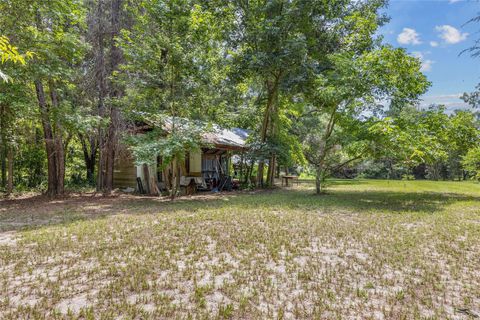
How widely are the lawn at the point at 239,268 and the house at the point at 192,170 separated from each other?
6.94m

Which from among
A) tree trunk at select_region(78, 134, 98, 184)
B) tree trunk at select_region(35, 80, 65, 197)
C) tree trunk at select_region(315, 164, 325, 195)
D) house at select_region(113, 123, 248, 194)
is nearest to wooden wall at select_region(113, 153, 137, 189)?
house at select_region(113, 123, 248, 194)

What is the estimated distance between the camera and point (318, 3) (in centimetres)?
1370

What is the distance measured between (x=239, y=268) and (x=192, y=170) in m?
12.1

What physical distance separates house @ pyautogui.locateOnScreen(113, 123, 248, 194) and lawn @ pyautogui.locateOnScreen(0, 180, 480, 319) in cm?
694

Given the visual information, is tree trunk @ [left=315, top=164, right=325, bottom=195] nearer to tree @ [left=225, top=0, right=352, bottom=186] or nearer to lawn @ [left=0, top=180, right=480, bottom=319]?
tree @ [left=225, top=0, right=352, bottom=186]

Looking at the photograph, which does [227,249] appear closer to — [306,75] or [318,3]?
[306,75]

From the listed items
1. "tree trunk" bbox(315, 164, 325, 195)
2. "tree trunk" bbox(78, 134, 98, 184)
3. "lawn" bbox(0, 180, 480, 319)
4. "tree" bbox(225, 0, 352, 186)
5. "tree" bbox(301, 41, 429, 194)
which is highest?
"tree" bbox(225, 0, 352, 186)

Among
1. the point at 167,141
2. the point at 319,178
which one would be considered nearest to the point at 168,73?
the point at 167,141

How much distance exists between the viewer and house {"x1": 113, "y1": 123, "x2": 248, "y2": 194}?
1430cm

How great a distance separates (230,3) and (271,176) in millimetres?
9442

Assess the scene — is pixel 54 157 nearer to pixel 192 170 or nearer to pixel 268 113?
pixel 192 170

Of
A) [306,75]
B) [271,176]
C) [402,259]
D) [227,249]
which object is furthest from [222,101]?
[402,259]

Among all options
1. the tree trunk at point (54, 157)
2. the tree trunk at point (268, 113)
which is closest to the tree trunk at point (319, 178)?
the tree trunk at point (268, 113)

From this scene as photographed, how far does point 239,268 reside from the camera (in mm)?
4027
